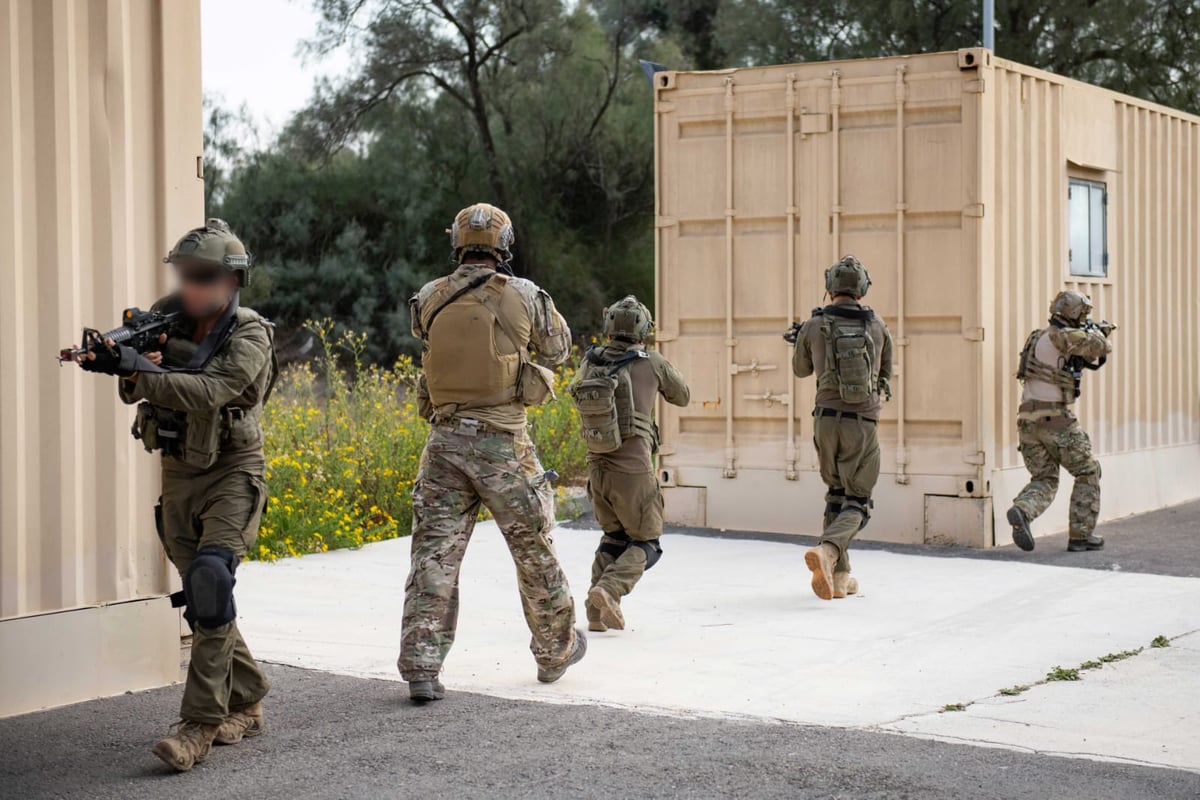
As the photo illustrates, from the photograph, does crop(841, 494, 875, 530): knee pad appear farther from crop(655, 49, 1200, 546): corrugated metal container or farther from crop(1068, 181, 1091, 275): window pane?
crop(1068, 181, 1091, 275): window pane

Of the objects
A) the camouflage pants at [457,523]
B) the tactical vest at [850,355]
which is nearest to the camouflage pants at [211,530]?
the camouflage pants at [457,523]

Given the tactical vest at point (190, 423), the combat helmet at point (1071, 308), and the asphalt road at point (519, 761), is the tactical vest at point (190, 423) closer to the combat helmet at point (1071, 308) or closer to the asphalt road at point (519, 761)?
the asphalt road at point (519, 761)

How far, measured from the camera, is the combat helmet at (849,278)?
8914 mm

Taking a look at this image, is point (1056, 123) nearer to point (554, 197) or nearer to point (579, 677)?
point (579, 677)

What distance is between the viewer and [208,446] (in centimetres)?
545

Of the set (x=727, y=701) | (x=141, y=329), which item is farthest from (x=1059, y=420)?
(x=141, y=329)

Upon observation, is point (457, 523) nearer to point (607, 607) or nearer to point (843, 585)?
point (607, 607)

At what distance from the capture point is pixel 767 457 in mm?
11688

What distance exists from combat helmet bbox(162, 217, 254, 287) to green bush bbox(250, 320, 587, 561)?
204 inches

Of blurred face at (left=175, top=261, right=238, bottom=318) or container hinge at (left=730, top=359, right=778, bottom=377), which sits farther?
container hinge at (left=730, top=359, right=778, bottom=377)

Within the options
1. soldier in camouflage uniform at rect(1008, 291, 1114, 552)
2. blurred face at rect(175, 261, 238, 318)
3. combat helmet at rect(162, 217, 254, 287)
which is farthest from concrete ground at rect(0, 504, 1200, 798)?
combat helmet at rect(162, 217, 254, 287)

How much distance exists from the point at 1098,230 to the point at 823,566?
17.3 ft

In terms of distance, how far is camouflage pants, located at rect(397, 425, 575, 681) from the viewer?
6.33 meters

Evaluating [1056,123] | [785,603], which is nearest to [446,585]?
[785,603]
